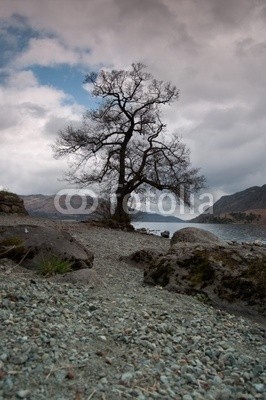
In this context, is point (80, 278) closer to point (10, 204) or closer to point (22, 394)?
point (22, 394)

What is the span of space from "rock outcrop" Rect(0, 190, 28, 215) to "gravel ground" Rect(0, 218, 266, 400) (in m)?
21.9

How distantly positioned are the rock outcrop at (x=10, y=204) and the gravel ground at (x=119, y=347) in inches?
861

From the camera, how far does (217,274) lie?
28.1ft

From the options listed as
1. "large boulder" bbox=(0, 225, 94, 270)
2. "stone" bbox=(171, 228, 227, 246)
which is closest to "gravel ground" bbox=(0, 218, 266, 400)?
"large boulder" bbox=(0, 225, 94, 270)

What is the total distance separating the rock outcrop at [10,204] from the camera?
28.2m

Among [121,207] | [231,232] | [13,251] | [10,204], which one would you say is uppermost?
[10,204]

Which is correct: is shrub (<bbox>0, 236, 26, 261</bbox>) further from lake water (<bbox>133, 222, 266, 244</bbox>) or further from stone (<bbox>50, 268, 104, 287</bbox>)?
lake water (<bbox>133, 222, 266, 244</bbox>)

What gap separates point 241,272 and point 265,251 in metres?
1.51

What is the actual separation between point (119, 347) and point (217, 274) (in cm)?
409

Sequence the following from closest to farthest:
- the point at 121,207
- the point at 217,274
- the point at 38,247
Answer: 1. the point at 217,274
2. the point at 38,247
3. the point at 121,207

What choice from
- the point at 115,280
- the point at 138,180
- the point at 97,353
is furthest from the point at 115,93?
the point at 97,353

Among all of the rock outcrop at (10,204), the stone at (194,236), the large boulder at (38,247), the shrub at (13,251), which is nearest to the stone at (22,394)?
the large boulder at (38,247)

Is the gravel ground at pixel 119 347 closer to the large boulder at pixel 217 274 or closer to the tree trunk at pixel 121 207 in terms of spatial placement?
the large boulder at pixel 217 274

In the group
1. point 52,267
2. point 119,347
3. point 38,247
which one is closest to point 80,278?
point 52,267
